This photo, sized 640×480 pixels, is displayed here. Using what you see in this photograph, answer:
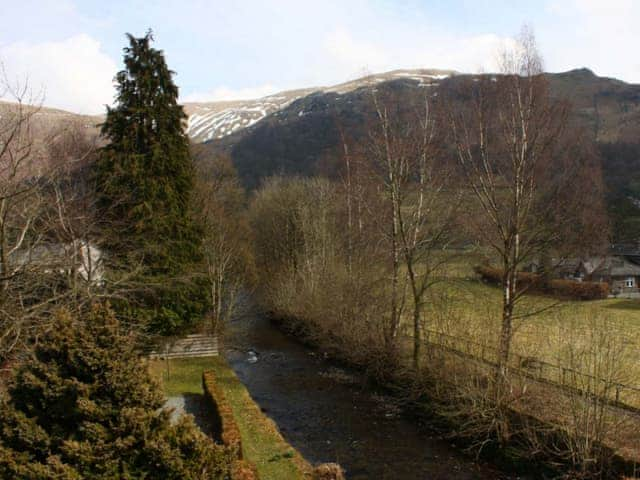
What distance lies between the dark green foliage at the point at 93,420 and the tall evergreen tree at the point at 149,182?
1425 centimetres

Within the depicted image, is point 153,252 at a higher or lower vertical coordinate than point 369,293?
higher

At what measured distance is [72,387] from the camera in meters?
6.68

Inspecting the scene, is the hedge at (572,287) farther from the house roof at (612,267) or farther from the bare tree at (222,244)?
the bare tree at (222,244)

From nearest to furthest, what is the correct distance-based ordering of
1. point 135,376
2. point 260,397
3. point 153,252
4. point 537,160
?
point 135,376 < point 537,160 < point 260,397 < point 153,252

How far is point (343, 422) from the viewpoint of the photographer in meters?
17.6

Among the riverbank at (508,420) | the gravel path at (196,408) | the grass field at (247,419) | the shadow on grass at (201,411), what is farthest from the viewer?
the gravel path at (196,408)

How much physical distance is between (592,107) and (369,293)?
472 feet

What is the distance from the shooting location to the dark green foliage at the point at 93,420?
6359 mm

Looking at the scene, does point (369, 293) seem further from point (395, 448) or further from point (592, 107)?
point (592, 107)

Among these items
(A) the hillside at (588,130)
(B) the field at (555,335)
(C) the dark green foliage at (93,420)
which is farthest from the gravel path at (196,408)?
(A) the hillside at (588,130)

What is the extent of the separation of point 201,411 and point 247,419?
200cm

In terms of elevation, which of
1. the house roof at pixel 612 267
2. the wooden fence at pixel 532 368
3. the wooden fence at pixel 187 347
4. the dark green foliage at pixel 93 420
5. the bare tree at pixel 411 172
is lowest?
the house roof at pixel 612 267

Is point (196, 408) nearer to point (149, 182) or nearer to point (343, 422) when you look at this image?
point (343, 422)

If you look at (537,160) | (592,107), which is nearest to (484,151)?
(537,160)
